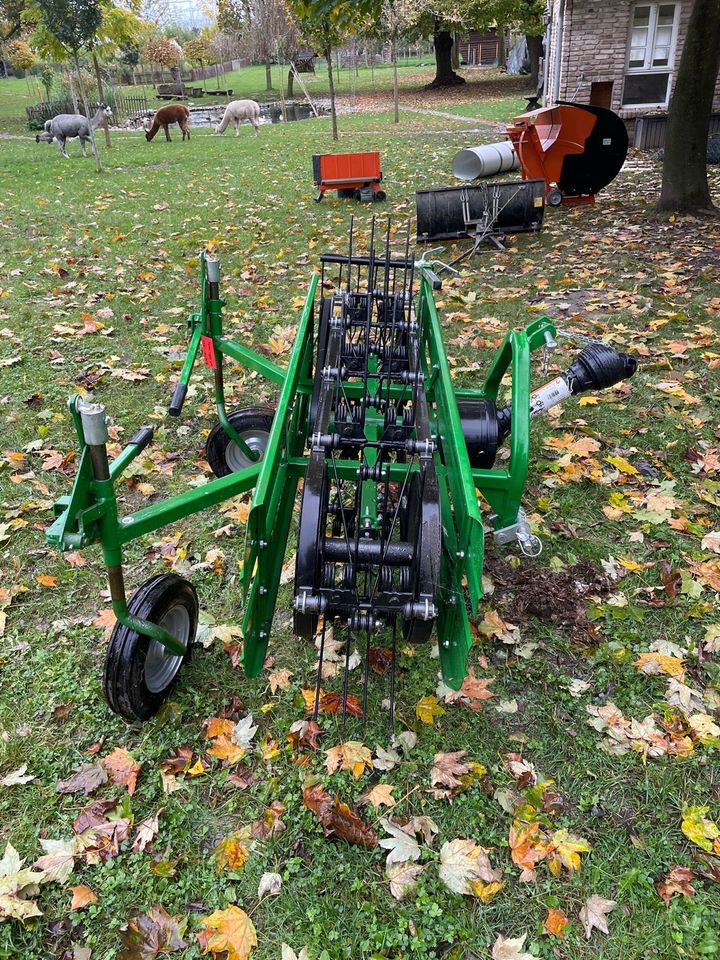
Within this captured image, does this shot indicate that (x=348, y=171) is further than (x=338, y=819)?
Yes

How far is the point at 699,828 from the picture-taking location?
2459mm

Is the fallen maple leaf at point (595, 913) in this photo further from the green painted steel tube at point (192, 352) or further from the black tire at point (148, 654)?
the green painted steel tube at point (192, 352)

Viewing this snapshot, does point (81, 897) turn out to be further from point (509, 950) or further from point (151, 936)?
point (509, 950)

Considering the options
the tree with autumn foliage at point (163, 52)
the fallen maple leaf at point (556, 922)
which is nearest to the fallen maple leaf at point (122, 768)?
the fallen maple leaf at point (556, 922)

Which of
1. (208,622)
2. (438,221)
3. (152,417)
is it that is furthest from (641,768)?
(438,221)

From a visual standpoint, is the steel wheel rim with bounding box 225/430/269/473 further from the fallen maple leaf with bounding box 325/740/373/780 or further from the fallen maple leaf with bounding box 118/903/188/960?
the fallen maple leaf with bounding box 118/903/188/960

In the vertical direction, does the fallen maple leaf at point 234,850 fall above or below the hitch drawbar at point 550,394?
below

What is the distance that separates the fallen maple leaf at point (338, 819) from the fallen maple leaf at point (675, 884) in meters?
0.99

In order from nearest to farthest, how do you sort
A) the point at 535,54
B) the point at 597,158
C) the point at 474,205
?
the point at 474,205 < the point at 597,158 < the point at 535,54

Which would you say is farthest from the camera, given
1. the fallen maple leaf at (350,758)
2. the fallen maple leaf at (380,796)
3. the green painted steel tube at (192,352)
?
the green painted steel tube at (192,352)

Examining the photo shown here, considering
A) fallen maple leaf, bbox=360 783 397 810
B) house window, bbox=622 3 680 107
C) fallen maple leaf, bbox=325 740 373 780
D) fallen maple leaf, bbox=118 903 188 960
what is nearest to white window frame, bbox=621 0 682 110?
house window, bbox=622 3 680 107

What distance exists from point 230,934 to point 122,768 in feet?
2.62

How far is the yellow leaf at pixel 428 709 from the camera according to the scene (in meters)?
2.90

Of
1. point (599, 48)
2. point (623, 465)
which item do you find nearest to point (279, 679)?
point (623, 465)
